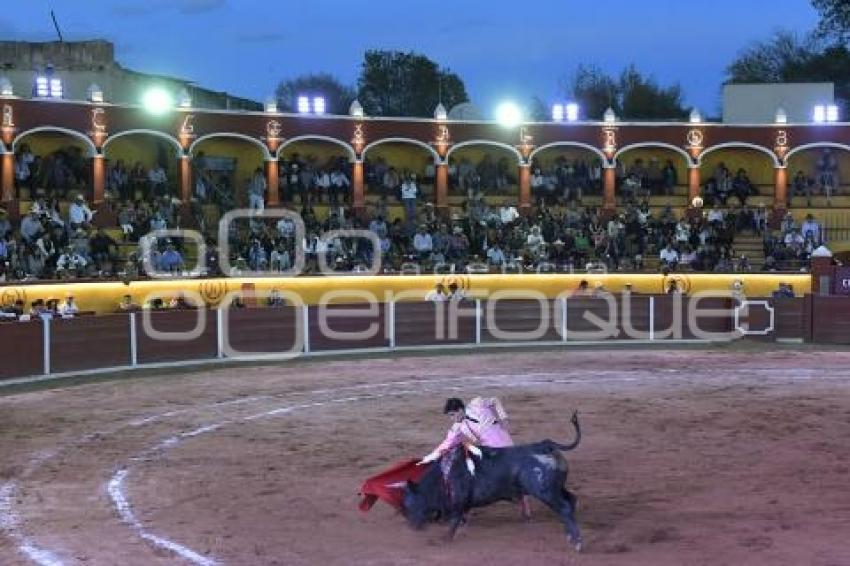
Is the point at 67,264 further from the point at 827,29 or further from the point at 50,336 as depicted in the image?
the point at 827,29

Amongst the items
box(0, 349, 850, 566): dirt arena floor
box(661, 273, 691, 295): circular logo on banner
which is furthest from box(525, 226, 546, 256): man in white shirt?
box(0, 349, 850, 566): dirt arena floor

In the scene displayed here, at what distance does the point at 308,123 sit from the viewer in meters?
27.9

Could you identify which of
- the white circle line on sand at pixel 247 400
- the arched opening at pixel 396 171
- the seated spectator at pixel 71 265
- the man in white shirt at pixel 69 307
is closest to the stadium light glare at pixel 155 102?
the arched opening at pixel 396 171

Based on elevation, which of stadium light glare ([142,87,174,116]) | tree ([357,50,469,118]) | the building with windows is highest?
tree ([357,50,469,118])

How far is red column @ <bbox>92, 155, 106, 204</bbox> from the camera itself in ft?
81.3

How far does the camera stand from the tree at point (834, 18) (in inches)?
1762

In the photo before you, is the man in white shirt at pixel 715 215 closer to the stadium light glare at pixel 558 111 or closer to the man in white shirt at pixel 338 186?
the stadium light glare at pixel 558 111

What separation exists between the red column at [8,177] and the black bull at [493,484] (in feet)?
59.9

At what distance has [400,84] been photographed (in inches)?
2288

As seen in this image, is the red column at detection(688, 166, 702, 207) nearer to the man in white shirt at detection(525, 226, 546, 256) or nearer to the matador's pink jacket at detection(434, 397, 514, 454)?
the man in white shirt at detection(525, 226, 546, 256)

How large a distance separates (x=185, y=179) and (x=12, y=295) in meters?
7.11

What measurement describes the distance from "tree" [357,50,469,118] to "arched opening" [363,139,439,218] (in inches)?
1014

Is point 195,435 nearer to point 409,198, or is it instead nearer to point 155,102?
point 155,102

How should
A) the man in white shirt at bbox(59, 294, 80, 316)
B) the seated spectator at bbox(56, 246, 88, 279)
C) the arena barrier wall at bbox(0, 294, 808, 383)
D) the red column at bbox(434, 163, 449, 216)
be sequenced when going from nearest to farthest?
the arena barrier wall at bbox(0, 294, 808, 383) → the man in white shirt at bbox(59, 294, 80, 316) → the seated spectator at bbox(56, 246, 88, 279) → the red column at bbox(434, 163, 449, 216)
